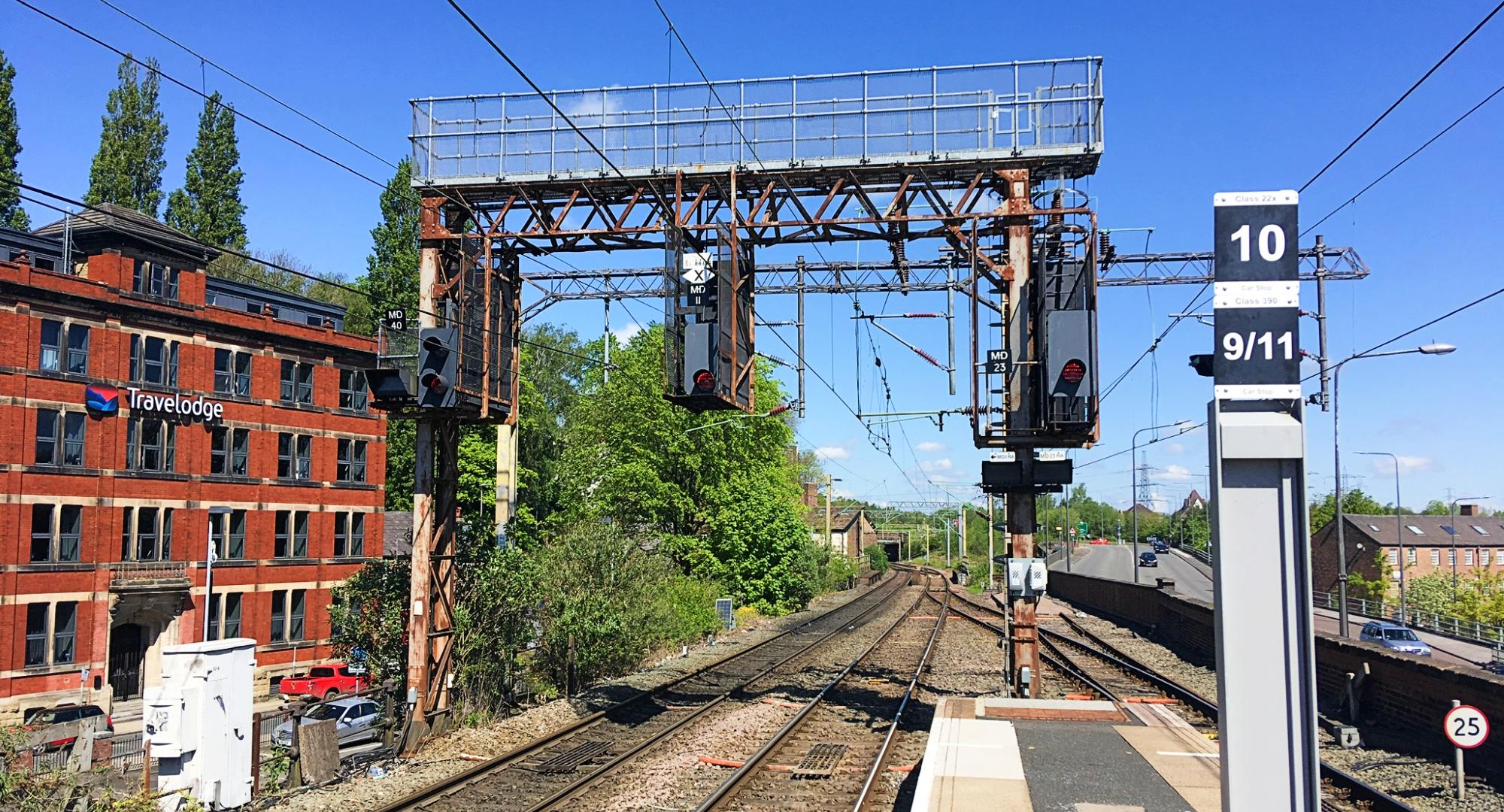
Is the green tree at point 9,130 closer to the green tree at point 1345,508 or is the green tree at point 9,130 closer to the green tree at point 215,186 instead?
the green tree at point 215,186

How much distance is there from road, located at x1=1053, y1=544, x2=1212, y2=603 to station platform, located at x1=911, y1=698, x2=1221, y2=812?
46.0m

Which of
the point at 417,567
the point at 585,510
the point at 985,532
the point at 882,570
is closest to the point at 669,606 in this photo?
the point at 417,567

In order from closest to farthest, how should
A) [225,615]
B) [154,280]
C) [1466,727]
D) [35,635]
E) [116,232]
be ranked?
[1466,727] → [35,635] → [116,232] → [154,280] → [225,615]

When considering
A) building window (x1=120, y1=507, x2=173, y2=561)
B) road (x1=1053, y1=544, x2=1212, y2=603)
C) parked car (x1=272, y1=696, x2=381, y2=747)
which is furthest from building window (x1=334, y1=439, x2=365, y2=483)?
road (x1=1053, y1=544, x2=1212, y2=603)

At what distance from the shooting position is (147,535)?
36281 millimetres

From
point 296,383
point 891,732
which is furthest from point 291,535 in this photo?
point 891,732

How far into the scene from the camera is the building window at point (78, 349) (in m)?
33.9

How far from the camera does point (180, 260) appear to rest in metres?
37.5

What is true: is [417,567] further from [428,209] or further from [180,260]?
[180,260]

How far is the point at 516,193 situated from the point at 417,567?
661cm

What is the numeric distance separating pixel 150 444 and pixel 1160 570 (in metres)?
73.1

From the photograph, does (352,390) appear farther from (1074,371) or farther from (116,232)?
(1074,371)

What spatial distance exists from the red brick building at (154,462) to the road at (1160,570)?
4494 centimetres

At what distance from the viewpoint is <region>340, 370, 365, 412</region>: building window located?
43.8 meters
